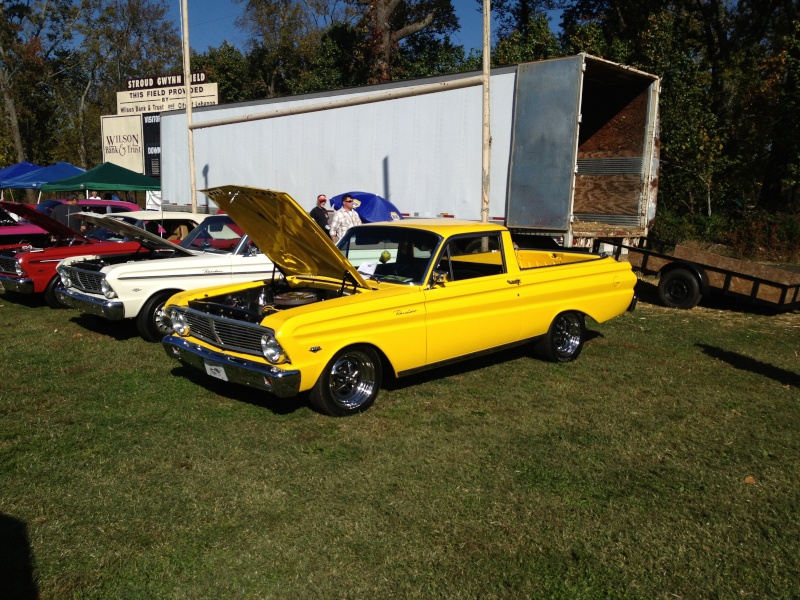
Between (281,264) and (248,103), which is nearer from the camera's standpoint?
(281,264)

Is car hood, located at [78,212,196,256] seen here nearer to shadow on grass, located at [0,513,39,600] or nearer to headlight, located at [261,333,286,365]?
headlight, located at [261,333,286,365]

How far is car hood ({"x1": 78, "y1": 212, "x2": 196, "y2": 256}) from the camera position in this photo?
8.13 metres

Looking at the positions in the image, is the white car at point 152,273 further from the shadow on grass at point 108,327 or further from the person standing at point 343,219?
the person standing at point 343,219

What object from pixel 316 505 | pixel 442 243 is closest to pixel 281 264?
pixel 442 243

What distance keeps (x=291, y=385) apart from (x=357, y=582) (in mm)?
1983

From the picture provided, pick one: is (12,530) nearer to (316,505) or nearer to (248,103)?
(316,505)

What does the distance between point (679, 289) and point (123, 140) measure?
90.2 feet

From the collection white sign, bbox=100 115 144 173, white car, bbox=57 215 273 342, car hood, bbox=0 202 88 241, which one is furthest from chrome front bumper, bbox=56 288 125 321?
white sign, bbox=100 115 144 173

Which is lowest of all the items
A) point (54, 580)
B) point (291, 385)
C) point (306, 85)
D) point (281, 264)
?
point (54, 580)

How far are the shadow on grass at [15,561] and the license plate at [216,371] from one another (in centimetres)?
191

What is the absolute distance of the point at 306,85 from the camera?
35.0 m

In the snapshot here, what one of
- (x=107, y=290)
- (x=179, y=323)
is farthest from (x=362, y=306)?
(x=107, y=290)

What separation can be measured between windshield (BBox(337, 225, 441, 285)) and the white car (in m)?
2.25

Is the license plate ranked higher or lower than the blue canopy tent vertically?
lower
